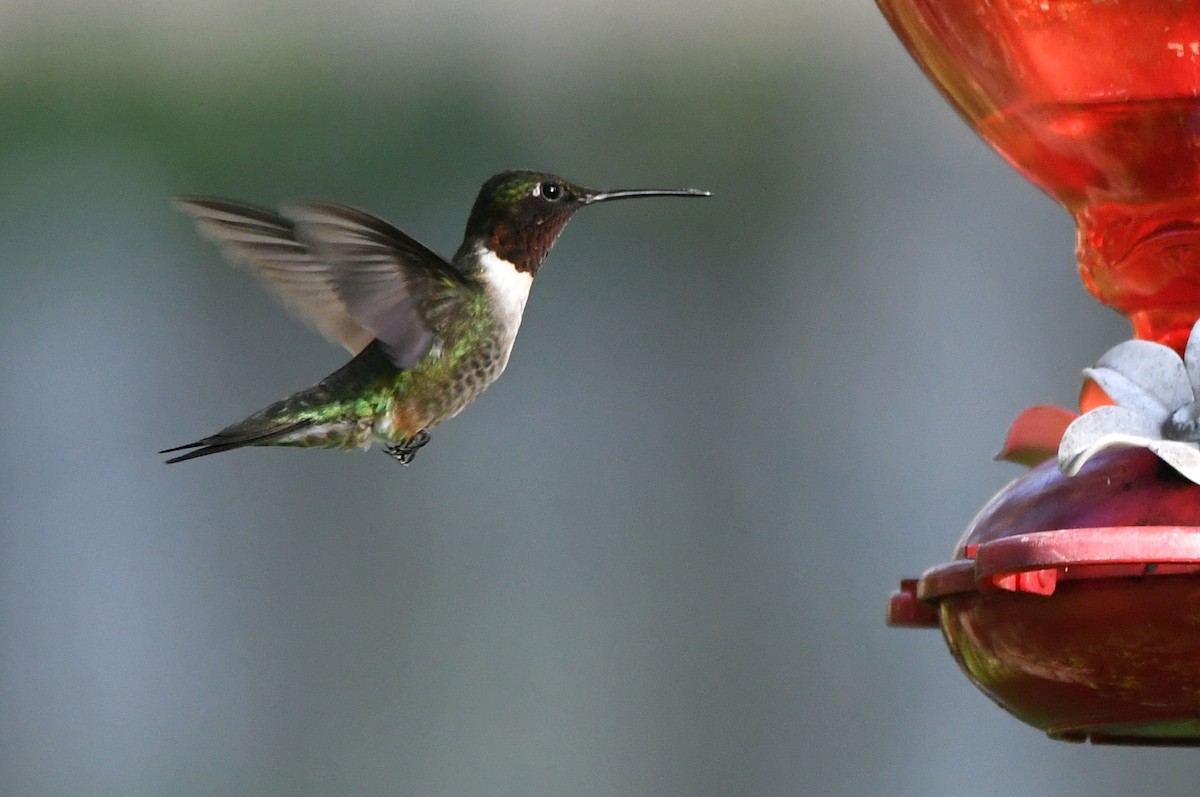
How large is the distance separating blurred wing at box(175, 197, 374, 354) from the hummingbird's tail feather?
16cm

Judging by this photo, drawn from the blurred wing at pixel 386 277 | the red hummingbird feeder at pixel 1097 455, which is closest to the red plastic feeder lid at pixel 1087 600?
the red hummingbird feeder at pixel 1097 455

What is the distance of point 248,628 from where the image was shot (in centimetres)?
657

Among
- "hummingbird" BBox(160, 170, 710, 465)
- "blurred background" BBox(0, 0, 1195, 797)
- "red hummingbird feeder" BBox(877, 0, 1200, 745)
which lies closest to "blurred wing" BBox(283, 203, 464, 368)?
"hummingbird" BBox(160, 170, 710, 465)

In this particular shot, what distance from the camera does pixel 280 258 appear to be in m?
2.61

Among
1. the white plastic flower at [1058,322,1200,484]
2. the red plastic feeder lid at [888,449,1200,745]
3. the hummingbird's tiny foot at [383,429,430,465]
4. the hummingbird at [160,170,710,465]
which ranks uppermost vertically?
the hummingbird at [160,170,710,465]

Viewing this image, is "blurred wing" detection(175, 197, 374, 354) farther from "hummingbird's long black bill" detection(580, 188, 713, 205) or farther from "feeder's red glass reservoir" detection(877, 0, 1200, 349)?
"feeder's red glass reservoir" detection(877, 0, 1200, 349)

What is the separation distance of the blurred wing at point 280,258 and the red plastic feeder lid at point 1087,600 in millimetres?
1028

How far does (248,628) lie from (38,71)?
2510 mm

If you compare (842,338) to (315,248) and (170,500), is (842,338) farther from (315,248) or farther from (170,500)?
(315,248)

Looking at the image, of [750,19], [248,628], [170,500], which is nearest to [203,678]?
[248,628]

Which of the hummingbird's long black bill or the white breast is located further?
the white breast

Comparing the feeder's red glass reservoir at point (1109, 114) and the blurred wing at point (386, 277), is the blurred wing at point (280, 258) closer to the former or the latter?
the blurred wing at point (386, 277)

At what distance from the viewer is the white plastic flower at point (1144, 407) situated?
5.51ft

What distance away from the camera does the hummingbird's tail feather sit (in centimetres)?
233
